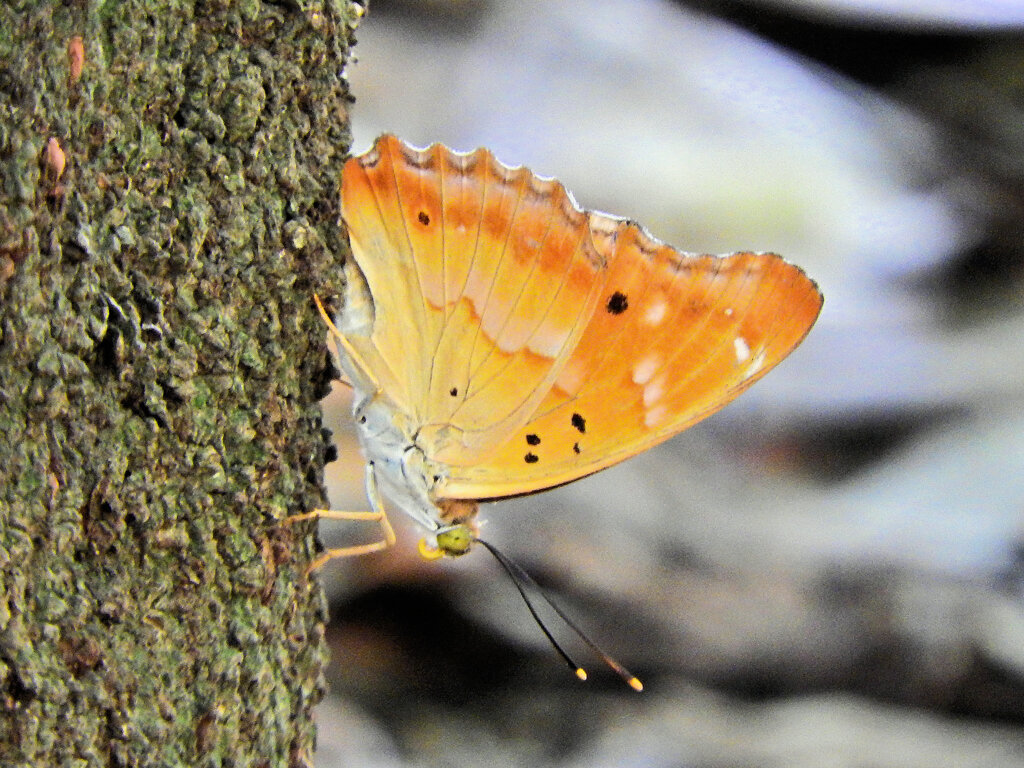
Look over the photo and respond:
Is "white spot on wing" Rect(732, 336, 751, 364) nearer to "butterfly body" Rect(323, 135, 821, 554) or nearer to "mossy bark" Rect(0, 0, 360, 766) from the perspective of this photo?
"butterfly body" Rect(323, 135, 821, 554)

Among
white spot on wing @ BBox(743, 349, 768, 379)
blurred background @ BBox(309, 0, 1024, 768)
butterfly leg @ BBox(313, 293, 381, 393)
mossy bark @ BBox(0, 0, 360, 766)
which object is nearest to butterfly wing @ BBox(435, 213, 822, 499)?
white spot on wing @ BBox(743, 349, 768, 379)

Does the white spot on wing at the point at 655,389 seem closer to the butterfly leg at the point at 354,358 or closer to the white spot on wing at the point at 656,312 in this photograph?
the white spot on wing at the point at 656,312

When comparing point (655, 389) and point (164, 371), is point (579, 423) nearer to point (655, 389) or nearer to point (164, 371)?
point (655, 389)

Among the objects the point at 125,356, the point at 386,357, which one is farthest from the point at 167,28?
the point at 386,357

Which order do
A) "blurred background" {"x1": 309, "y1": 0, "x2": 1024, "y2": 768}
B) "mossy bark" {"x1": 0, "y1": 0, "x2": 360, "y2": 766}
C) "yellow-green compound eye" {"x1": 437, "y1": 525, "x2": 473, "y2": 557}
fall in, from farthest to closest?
"blurred background" {"x1": 309, "y1": 0, "x2": 1024, "y2": 768}
"yellow-green compound eye" {"x1": 437, "y1": 525, "x2": 473, "y2": 557}
"mossy bark" {"x1": 0, "y1": 0, "x2": 360, "y2": 766}

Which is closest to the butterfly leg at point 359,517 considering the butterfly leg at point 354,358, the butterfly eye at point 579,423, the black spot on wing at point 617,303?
the butterfly leg at point 354,358

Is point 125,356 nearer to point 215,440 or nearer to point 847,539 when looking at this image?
point 215,440

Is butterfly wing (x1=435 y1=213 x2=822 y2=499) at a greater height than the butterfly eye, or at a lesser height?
greater
